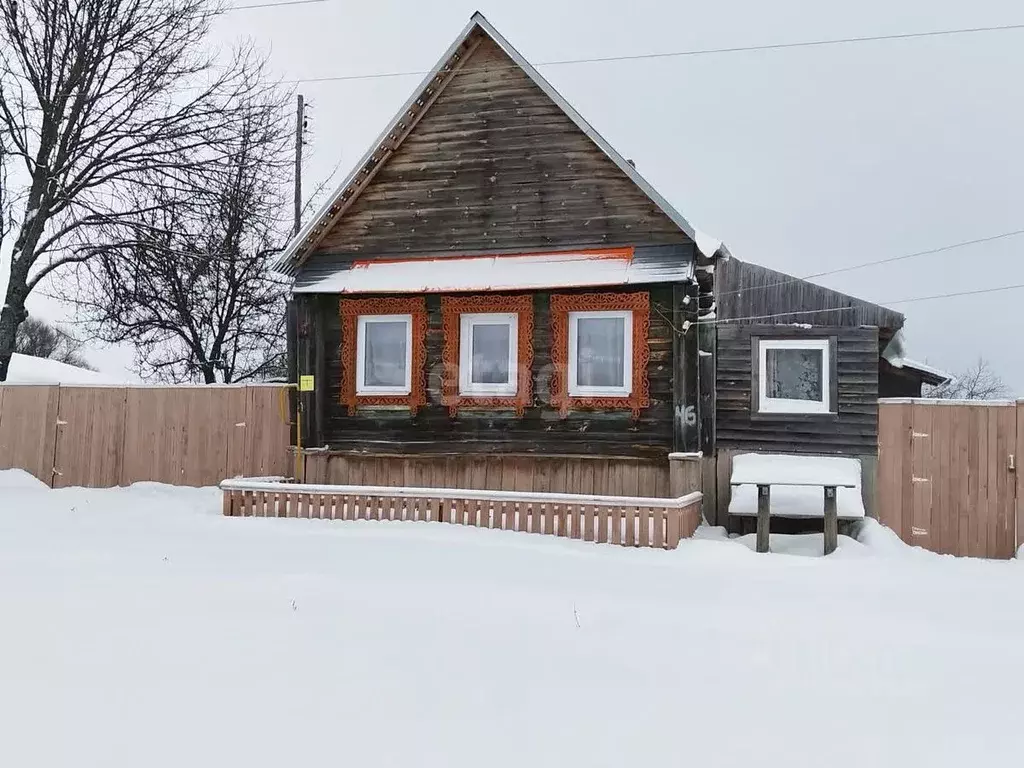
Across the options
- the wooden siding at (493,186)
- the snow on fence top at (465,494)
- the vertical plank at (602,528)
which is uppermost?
the wooden siding at (493,186)

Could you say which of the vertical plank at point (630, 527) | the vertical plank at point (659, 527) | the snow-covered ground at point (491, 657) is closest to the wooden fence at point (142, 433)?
the snow-covered ground at point (491, 657)

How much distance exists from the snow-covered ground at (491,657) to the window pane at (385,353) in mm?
4236

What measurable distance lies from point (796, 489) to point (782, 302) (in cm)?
289

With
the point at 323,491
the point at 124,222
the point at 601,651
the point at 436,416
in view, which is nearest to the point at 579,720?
the point at 601,651

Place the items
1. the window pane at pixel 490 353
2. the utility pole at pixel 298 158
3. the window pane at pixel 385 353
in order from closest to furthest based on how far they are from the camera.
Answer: the window pane at pixel 490 353 → the window pane at pixel 385 353 → the utility pole at pixel 298 158

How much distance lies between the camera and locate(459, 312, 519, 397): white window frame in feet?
40.3

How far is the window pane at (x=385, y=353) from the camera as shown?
1288 cm

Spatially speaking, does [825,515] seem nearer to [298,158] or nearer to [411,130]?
[411,130]

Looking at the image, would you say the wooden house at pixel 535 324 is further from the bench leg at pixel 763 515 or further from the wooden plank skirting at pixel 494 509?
the wooden plank skirting at pixel 494 509

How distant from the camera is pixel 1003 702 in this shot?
4.95 meters

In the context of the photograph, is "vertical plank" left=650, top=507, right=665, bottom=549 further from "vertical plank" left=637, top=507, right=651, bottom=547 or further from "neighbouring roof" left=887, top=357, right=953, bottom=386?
"neighbouring roof" left=887, top=357, right=953, bottom=386

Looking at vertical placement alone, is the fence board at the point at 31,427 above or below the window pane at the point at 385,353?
below

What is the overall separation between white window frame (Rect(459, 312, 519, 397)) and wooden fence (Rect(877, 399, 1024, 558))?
5.33 metres

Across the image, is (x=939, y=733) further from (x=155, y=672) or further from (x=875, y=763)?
(x=155, y=672)
